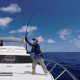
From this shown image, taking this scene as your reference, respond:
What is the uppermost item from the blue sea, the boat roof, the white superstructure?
the boat roof

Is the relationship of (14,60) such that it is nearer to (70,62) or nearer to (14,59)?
Answer: (14,59)

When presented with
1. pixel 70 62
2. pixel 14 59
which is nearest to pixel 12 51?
pixel 14 59

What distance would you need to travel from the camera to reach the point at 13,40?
21.0m

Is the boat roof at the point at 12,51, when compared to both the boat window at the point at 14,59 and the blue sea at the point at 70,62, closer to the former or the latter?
the boat window at the point at 14,59

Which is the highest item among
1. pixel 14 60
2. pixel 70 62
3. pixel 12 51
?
pixel 12 51

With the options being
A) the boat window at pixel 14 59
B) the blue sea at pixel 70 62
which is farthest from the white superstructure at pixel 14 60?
the blue sea at pixel 70 62

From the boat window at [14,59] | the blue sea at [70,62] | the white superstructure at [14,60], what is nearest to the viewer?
the white superstructure at [14,60]

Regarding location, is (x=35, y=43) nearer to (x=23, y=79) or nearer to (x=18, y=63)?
(x=23, y=79)

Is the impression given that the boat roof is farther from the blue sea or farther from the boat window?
the blue sea

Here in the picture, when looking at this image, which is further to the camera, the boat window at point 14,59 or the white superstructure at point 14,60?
the boat window at point 14,59

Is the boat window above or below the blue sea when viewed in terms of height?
above

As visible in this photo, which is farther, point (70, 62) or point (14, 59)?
point (70, 62)

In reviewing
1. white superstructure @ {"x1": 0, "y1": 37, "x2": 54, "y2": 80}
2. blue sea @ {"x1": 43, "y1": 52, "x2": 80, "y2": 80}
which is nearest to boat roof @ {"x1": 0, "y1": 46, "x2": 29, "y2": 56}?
white superstructure @ {"x1": 0, "y1": 37, "x2": 54, "y2": 80}

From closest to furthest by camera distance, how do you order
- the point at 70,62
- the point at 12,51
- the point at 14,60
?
the point at 14,60, the point at 12,51, the point at 70,62
